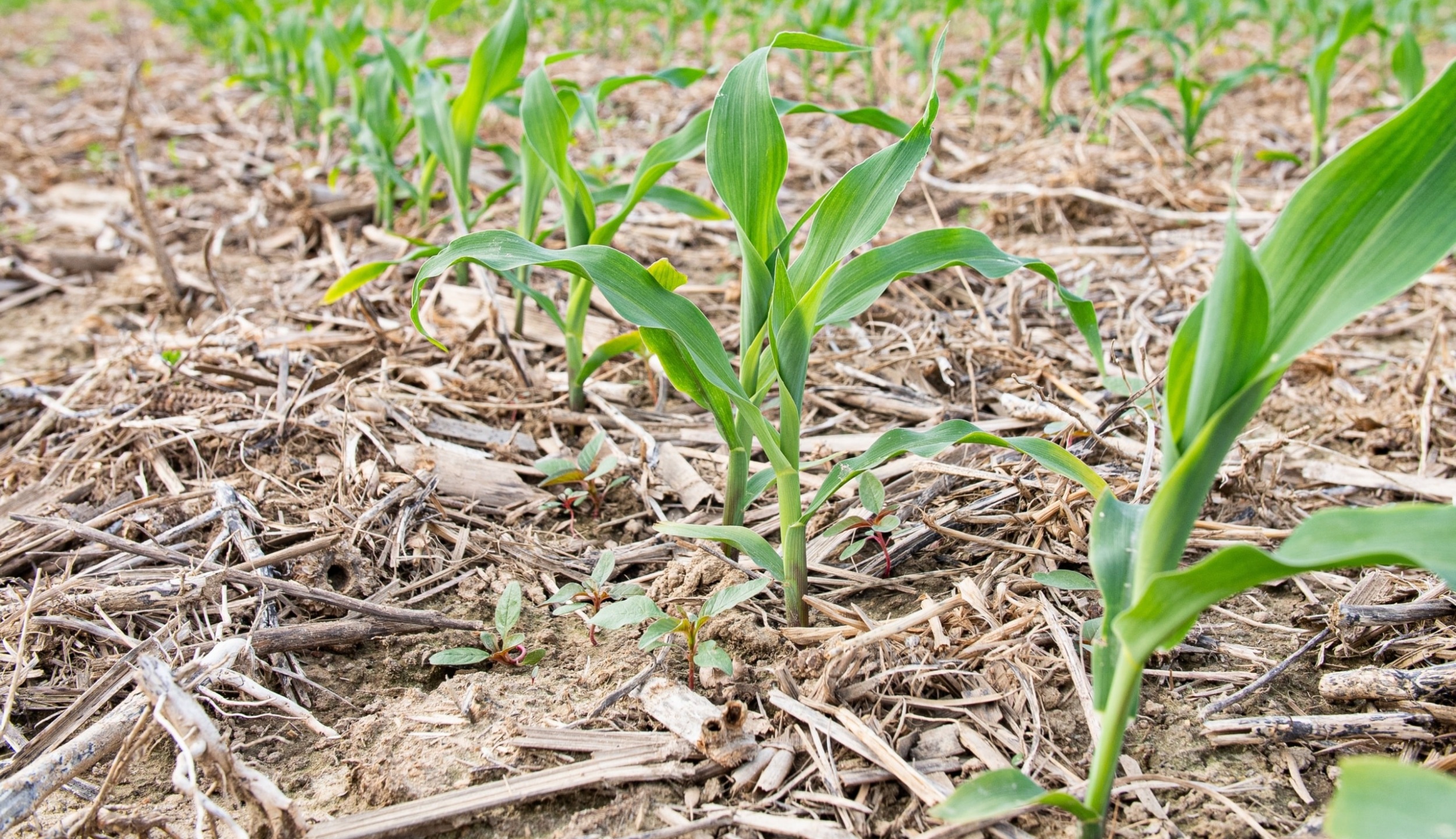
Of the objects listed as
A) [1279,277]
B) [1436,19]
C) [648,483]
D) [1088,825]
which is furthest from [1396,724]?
[1436,19]

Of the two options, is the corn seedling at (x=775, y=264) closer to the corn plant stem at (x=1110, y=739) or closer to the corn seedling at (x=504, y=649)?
the corn seedling at (x=504, y=649)

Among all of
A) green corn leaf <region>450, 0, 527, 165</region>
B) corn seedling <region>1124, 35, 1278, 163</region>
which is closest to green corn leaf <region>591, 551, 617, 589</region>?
green corn leaf <region>450, 0, 527, 165</region>

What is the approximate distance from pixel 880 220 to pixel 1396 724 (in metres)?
1.00

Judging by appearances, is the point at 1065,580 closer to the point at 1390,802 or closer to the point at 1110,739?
the point at 1110,739

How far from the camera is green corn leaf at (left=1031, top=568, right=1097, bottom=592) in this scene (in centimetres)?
142

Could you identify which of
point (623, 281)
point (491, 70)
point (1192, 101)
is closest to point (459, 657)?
point (623, 281)

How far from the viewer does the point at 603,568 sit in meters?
1.58

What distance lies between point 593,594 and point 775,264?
0.63m

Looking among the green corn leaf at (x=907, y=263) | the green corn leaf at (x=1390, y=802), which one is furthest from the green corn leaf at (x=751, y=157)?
the green corn leaf at (x=1390, y=802)

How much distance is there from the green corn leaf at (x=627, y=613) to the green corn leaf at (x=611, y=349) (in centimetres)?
74

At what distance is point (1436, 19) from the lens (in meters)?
7.98

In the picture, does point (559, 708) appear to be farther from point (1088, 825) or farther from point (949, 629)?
point (1088, 825)

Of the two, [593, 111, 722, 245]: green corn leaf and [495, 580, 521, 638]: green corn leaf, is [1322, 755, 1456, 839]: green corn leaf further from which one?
[593, 111, 722, 245]: green corn leaf

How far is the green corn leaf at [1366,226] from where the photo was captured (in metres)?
0.88
